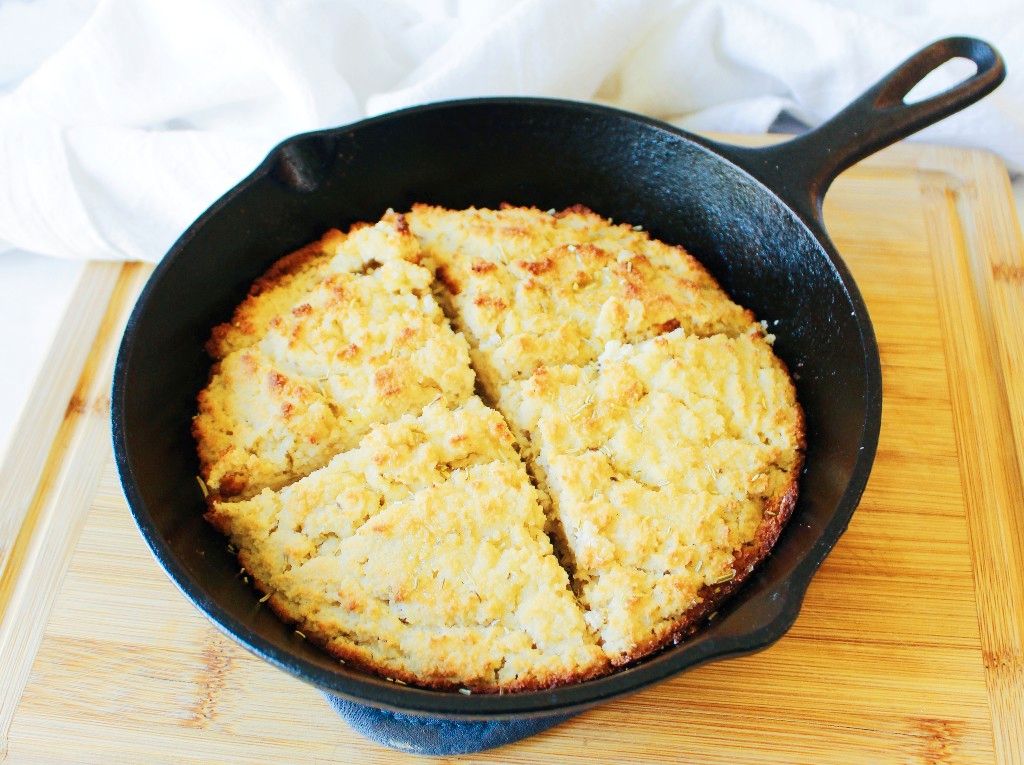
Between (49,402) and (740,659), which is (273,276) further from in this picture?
(740,659)

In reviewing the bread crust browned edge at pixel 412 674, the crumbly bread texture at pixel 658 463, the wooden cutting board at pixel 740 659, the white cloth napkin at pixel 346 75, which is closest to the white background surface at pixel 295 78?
the white cloth napkin at pixel 346 75

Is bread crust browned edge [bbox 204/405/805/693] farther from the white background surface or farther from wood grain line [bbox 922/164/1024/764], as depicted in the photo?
the white background surface

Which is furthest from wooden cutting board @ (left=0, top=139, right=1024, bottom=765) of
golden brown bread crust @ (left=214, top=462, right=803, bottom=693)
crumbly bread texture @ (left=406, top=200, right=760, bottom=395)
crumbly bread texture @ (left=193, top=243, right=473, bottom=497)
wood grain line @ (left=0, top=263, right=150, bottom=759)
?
crumbly bread texture @ (left=406, top=200, right=760, bottom=395)

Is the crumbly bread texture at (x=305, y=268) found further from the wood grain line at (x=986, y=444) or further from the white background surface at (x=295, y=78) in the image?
the wood grain line at (x=986, y=444)

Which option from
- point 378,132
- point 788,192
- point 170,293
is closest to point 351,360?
point 170,293

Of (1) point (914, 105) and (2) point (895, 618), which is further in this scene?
(1) point (914, 105)

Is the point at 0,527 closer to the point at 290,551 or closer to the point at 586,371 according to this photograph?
the point at 290,551
